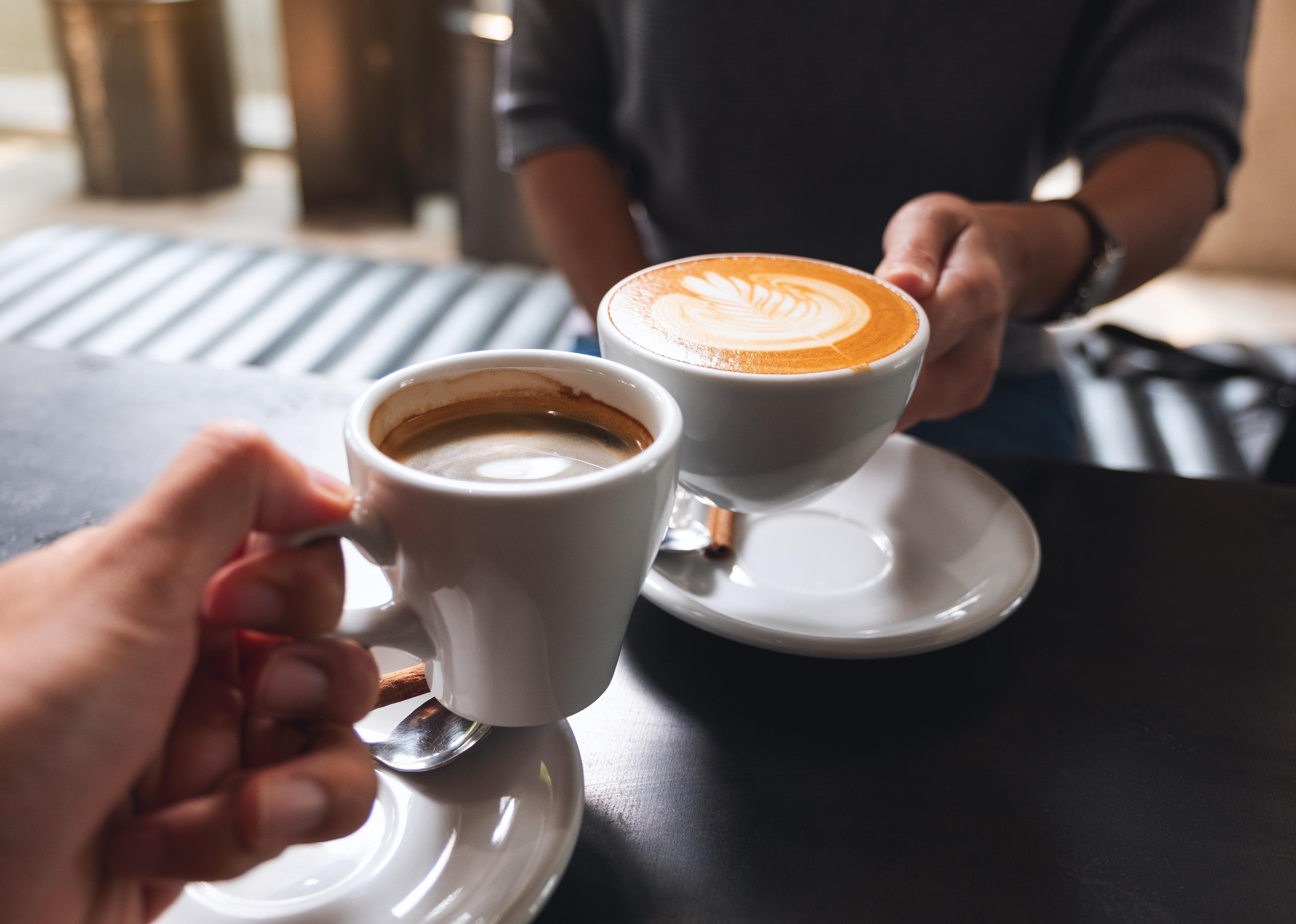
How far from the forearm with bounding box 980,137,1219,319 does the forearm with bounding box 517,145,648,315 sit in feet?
1.58

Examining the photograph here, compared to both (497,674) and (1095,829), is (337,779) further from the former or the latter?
(1095,829)

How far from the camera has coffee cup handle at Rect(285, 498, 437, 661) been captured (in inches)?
15.4

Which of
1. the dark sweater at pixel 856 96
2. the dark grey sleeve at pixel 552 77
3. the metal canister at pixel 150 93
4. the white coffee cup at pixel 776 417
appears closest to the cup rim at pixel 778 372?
→ the white coffee cup at pixel 776 417

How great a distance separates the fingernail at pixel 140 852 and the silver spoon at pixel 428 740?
13 centimetres

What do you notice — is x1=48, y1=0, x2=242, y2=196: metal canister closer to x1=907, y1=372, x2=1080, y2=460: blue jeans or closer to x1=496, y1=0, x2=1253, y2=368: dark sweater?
x1=496, y1=0, x2=1253, y2=368: dark sweater

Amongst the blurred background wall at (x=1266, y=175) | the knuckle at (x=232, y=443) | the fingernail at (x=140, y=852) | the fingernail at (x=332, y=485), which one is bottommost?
the blurred background wall at (x=1266, y=175)

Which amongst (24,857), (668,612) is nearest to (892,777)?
(668,612)

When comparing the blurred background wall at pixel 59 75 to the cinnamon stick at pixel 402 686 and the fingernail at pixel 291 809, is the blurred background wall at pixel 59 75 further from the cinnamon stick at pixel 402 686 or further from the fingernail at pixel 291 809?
the fingernail at pixel 291 809

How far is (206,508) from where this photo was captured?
1.18ft

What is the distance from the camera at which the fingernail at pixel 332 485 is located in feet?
1.32

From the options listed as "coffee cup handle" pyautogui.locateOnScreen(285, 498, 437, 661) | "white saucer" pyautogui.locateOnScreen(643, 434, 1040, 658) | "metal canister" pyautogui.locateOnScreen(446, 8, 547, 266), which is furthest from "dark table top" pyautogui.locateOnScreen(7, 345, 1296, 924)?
"metal canister" pyautogui.locateOnScreen(446, 8, 547, 266)

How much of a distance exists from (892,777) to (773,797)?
0.23 ft

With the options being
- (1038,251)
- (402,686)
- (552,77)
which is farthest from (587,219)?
(402,686)

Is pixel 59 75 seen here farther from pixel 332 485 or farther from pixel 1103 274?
pixel 332 485
